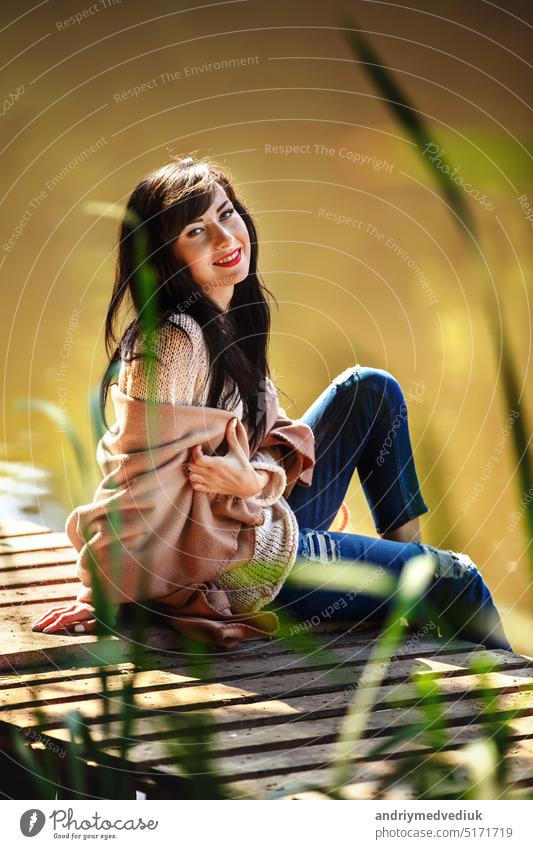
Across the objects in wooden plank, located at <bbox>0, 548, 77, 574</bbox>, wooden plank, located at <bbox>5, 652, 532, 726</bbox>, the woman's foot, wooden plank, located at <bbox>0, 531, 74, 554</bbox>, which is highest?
wooden plank, located at <bbox>0, 531, 74, 554</bbox>

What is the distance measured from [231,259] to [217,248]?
0.14 feet

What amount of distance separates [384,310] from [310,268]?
533 millimetres

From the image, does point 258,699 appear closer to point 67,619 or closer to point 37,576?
point 67,619

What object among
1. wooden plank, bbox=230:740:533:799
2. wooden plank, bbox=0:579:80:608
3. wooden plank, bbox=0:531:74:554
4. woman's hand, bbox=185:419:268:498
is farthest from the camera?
wooden plank, bbox=0:531:74:554

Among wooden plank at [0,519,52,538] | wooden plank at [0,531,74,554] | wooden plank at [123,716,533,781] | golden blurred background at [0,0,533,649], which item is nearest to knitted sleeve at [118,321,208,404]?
wooden plank at [123,716,533,781]

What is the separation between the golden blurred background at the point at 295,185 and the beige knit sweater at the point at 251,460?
1.23m

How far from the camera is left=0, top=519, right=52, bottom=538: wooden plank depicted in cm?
253

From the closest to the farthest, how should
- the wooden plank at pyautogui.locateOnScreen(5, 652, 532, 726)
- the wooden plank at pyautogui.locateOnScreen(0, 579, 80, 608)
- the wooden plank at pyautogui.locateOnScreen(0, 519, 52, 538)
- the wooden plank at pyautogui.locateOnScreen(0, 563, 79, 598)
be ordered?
the wooden plank at pyautogui.locateOnScreen(5, 652, 532, 726)
the wooden plank at pyautogui.locateOnScreen(0, 579, 80, 608)
the wooden plank at pyautogui.locateOnScreen(0, 563, 79, 598)
the wooden plank at pyautogui.locateOnScreen(0, 519, 52, 538)

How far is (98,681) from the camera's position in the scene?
1548mm

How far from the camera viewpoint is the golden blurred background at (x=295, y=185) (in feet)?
11.5

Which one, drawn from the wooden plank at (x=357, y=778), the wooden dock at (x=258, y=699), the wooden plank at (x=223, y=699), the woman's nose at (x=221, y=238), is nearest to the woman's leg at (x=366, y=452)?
the wooden dock at (x=258, y=699)

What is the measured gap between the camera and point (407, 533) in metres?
2.05

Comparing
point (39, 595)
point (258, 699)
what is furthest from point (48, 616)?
point (258, 699)

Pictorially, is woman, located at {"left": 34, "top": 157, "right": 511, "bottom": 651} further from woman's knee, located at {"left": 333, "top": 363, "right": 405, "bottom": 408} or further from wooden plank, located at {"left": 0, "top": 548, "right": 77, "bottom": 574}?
wooden plank, located at {"left": 0, "top": 548, "right": 77, "bottom": 574}
